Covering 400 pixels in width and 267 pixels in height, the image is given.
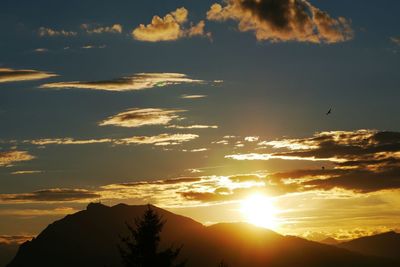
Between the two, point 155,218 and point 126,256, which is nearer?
point 126,256

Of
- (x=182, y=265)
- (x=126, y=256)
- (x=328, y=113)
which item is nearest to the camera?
(x=126, y=256)

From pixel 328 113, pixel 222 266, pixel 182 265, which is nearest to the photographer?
pixel 182 265

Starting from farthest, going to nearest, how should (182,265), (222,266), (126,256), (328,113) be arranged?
(328,113) → (222,266) → (182,265) → (126,256)

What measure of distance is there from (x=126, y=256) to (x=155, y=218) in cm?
524

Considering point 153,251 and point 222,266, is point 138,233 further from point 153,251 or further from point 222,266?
point 222,266

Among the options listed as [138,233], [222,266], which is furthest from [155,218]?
[222,266]

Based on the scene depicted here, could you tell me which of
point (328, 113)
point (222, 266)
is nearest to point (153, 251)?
point (222, 266)

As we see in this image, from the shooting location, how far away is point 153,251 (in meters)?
46.2

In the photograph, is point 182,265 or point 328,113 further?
point 328,113

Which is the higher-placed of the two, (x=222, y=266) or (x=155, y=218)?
(x=155, y=218)

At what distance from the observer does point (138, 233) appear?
156ft

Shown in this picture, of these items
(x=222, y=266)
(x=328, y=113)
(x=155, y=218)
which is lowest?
(x=222, y=266)

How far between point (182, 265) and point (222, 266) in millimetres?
16073

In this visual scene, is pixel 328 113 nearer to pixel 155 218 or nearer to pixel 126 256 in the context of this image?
pixel 155 218
